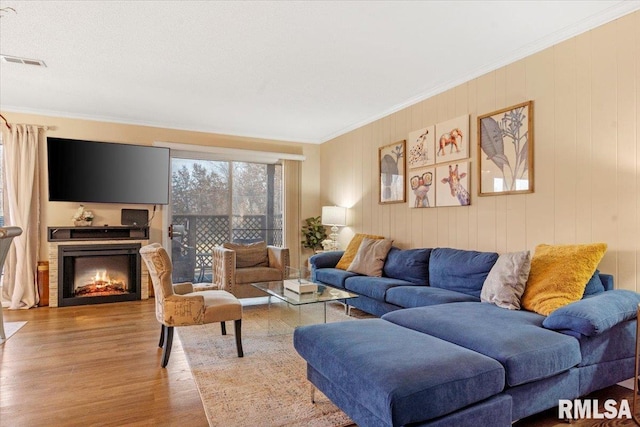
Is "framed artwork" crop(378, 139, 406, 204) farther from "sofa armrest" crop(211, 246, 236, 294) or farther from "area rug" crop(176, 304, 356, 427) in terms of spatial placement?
"sofa armrest" crop(211, 246, 236, 294)

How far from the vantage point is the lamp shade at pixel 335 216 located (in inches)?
231

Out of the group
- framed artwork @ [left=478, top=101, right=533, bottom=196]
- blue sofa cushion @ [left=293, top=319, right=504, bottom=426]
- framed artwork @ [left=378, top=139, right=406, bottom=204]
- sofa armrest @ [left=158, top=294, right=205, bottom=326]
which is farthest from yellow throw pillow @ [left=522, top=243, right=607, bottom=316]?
sofa armrest @ [left=158, top=294, right=205, bottom=326]

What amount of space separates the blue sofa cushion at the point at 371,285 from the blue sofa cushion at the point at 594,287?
1.59 metres

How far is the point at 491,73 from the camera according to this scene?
3.55 metres

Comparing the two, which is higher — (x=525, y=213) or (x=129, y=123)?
(x=129, y=123)

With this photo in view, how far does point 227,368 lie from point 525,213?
110 inches

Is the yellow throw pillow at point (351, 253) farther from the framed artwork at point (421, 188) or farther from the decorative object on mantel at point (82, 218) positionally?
the decorative object on mantel at point (82, 218)

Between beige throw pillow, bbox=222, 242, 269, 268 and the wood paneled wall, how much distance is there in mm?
2373

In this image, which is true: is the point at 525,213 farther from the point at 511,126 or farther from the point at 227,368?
the point at 227,368

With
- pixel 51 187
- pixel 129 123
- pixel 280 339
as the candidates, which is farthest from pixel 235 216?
pixel 280 339

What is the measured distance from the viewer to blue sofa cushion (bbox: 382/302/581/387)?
1.84 meters

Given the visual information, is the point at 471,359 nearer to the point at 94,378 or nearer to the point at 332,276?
the point at 94,378

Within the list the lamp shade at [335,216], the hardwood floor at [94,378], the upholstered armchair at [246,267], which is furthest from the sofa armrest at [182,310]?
the lamp shade at [335,216]

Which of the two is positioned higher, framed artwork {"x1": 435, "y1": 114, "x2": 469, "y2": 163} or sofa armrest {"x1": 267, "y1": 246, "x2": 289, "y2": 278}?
framed artwork {"x1": 435, "y1": 114, "x2": 469, "y2": 163}
